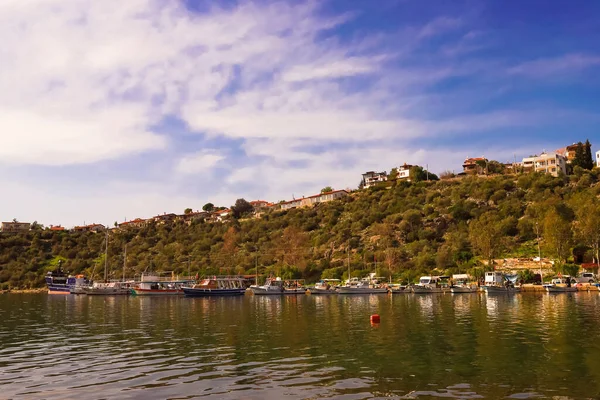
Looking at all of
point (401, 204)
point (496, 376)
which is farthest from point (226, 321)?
point (401, 204)

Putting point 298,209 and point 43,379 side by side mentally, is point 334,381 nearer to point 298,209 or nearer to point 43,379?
point 43,379

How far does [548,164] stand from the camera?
15375 cm

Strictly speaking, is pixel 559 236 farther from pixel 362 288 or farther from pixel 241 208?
pixel 241 208

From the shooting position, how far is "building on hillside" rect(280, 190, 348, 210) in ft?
584

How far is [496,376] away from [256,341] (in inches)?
571

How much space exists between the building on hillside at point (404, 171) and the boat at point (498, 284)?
95251mm

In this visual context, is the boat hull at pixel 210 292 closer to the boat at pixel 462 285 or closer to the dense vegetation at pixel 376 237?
the dense vegetation at pixel 376 237

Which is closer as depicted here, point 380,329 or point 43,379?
point 43,379

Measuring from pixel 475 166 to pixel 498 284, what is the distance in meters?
105

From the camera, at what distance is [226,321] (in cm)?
4072

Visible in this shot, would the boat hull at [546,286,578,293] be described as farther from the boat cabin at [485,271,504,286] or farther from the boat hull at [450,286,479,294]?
the boat hull at [450,286,479,294]

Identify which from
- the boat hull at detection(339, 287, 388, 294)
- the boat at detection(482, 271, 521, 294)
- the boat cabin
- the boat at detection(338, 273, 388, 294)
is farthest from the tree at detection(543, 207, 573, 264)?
the boat hull at detection(339, 287, 388, 294)

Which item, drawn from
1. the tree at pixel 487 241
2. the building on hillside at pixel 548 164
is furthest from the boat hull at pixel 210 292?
the building on hillside at pixel 548 164

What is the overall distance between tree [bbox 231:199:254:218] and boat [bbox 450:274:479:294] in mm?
115262
